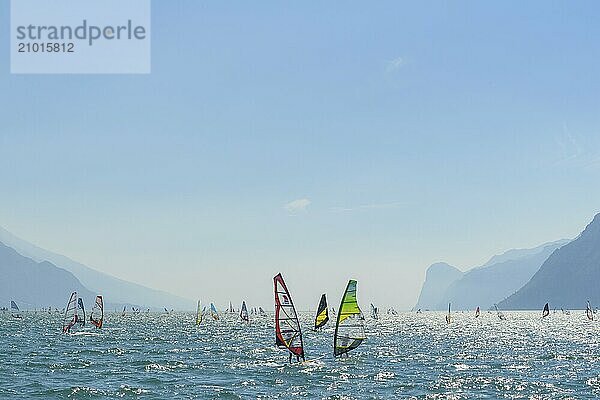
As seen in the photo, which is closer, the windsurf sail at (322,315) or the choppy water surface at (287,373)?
the choppy water surface at (287,373)

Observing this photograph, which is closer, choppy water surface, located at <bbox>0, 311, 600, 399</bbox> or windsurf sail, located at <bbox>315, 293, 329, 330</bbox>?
choppy water surface, located at <bbox>0, 311, 600, 399</bbox>

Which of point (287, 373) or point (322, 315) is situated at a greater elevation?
point (322, 315)

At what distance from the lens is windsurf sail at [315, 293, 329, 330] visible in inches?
→ 2326

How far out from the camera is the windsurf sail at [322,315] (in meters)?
59.1

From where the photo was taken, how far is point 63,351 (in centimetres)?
7125

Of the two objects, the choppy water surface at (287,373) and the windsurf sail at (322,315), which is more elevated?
the windsurf sail at (322,315)

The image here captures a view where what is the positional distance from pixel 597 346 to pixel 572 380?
38.3 metres

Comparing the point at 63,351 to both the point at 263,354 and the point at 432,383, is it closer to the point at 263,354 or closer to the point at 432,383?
the point at 263,354

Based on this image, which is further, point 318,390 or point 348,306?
point 348,306

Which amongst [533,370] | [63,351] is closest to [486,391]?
[533,370]

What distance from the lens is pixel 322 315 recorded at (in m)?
60.2

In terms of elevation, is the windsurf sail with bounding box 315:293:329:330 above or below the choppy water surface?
above

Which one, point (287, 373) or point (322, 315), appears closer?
point (287, 373)

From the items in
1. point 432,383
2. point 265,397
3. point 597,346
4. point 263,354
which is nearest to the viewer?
point 265,397
